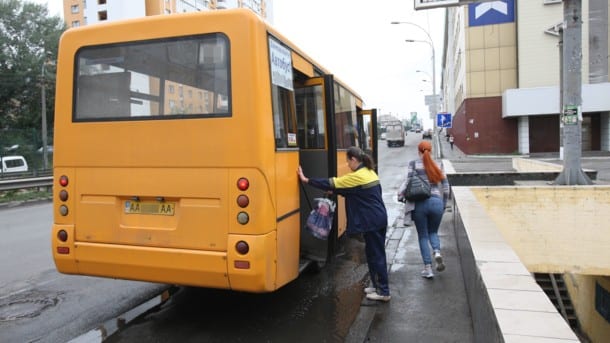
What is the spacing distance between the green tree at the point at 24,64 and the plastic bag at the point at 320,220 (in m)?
46.7

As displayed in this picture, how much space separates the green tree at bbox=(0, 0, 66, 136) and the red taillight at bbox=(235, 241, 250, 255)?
155 feet

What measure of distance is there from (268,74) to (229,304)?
8.89ft

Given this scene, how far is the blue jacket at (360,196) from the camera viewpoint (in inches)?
207

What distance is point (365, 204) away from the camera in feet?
17.5

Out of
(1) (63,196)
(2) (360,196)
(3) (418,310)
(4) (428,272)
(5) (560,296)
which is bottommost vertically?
(5) (560,296)

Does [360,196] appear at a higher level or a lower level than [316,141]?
lower

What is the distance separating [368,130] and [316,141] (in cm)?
494

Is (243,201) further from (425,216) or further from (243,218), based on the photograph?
(425,216)

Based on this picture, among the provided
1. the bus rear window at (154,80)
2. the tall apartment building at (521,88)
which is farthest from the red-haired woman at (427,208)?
the tall apartment building at (521,88)

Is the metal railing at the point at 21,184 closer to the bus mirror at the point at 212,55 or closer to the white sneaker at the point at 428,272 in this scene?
the bus mirror at the point at 212,55

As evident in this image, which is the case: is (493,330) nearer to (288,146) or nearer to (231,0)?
(288,146)

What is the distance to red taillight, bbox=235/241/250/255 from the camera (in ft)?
13.8

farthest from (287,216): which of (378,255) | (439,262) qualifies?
(439,262)

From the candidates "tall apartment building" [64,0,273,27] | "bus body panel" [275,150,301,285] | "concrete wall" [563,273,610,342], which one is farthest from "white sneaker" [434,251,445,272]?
"tall apartment building" [64,0,273,27]
